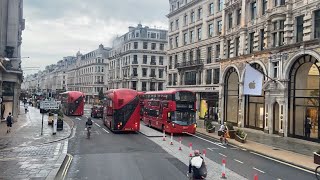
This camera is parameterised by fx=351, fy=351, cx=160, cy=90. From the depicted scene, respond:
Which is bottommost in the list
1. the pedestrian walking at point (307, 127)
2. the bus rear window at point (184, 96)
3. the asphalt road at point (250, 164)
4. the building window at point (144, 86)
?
the asphalt road at point (250, 164)

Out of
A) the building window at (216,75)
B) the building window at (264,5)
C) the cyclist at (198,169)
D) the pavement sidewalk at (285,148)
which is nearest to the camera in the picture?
the cyclist at (198,169)

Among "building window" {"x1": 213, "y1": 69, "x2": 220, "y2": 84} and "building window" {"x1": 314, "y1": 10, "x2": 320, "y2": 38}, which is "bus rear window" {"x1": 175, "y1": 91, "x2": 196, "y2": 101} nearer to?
"building window" {"x1": 314, "y1": 10, "x2": 320, "y2": 38}

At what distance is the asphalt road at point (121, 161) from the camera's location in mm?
15961

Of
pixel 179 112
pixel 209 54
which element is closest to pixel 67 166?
pixel 179 112

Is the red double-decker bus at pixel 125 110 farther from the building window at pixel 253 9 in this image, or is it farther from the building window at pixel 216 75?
the building window at pixel 216 75

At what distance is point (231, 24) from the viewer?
4591 cm

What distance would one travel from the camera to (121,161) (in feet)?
62.9

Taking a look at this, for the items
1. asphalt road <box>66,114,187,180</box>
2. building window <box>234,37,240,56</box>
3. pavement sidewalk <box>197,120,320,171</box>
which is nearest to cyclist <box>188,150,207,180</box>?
asphalt road <box>66,114,187,180</box>

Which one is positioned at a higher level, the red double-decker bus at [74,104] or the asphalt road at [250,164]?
the red double-decker bus at [74,104]

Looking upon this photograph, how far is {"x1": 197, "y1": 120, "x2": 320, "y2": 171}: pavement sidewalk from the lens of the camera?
2100cm

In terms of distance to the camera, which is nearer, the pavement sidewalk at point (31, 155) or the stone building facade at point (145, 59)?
the pavement sidewalk at point (31, 155)

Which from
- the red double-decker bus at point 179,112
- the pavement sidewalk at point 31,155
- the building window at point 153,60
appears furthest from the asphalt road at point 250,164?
the building window at point 153,60

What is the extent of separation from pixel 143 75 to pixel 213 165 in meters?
78.6

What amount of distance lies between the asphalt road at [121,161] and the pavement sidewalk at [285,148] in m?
6.78
